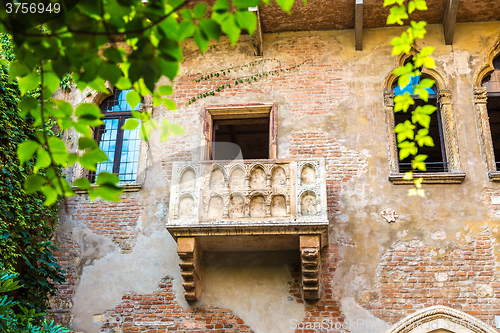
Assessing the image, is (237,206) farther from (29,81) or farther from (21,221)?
(29,81)

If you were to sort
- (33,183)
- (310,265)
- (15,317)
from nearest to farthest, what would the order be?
(33,183)
(15,317)
(310,265)

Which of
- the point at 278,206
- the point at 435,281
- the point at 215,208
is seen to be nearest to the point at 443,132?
the point at 435,281

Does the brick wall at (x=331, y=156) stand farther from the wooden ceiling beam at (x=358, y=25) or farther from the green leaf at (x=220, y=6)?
the green leaf at (x=220, y=6)

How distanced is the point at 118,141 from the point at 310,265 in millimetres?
4191

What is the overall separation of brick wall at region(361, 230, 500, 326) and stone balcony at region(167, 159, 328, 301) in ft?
3.28

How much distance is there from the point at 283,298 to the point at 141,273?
7.28 ft

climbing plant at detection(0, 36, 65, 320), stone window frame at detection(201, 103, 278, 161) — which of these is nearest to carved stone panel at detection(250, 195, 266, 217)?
stone window frame at detection(201, 103, 278, 161)

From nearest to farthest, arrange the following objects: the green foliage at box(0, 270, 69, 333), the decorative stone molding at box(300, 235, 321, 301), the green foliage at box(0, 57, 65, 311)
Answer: the green foliage at box(0, 270, 69, 333)
the decorative stone molding at box(300, 235, 321, 301)
the green foliage at box(0, 57, 65, 311)

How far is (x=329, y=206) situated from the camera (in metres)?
7.87

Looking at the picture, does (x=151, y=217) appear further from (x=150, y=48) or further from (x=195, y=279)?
(x=150, y=48)

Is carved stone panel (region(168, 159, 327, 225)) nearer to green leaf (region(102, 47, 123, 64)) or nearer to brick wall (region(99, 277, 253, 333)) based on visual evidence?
brick wall (region(99, 277, 253, 333))

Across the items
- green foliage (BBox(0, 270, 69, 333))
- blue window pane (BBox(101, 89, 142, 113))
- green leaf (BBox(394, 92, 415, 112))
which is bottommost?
green foliage (BBox(0, 270, 69, 333))

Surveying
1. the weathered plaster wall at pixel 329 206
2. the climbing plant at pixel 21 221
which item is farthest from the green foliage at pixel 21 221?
the weathered plaster wall at pixel 329 206

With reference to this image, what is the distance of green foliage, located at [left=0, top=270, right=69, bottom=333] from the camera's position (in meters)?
6.01
